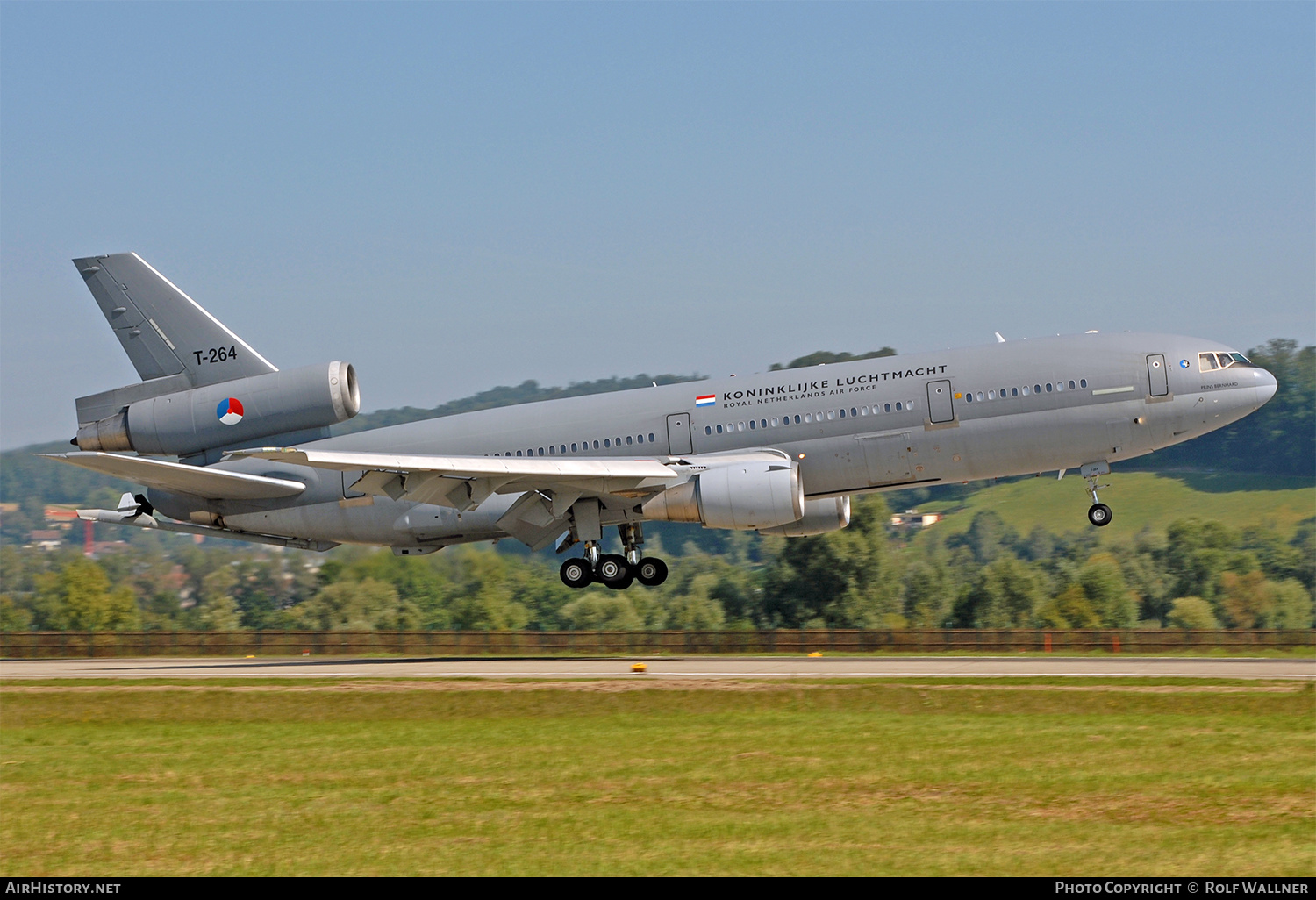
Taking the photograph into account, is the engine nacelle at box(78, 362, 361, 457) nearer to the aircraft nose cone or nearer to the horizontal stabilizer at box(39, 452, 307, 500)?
the horizontal stabilizer at box(39, 452, 307, 500)

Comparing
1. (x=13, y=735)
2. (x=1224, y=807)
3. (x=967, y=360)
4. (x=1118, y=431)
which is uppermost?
(x=967, y=360)

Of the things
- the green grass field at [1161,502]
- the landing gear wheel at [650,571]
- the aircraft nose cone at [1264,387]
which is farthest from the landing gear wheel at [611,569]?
the green grass field at [1161,502]

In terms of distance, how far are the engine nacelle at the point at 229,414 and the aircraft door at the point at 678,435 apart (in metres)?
9.82

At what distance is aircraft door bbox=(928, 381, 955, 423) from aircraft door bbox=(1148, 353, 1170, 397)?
5126mm

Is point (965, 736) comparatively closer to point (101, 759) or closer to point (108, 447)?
point (101, 759)

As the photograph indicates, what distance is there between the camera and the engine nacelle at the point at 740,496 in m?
36.2

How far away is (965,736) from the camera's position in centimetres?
2408

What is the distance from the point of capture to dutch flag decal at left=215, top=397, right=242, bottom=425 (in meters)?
41.2

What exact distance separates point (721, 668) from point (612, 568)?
5315 millimetres

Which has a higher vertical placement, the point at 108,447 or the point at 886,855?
the point at 108,447
